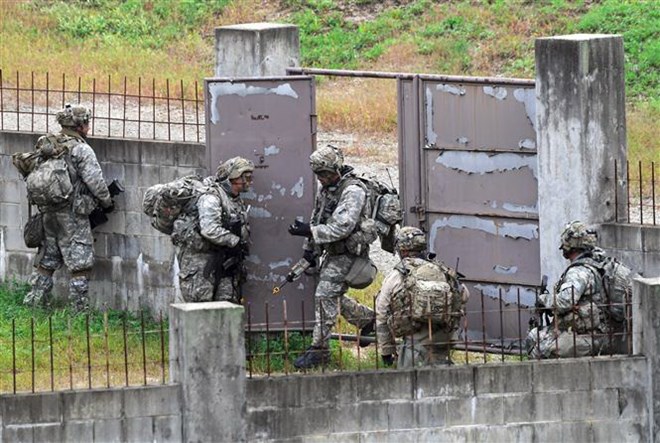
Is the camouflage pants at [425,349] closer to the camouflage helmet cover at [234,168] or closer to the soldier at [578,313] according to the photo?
the soldier at [578,313]

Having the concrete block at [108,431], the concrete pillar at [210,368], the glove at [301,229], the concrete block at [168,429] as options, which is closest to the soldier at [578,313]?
the glove at [301,229]

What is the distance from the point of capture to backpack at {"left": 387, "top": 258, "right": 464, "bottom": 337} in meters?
13.0

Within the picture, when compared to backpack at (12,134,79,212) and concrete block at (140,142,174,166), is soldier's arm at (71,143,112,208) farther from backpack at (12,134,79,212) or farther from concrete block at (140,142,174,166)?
concrete block at (140,142,174,166)

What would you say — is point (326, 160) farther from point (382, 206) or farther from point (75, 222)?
point (75, 222)

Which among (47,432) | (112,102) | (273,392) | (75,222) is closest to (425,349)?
(273,392)

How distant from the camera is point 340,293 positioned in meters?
14.3

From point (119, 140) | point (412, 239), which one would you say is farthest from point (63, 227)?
point (412, 239)

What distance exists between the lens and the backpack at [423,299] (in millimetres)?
12992

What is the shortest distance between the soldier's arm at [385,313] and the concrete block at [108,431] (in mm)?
2239

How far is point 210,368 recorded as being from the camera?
1185cm

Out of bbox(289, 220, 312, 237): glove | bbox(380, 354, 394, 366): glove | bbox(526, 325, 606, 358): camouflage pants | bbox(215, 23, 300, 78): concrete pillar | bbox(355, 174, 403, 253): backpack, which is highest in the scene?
bbox(215, 23, 300, 78): concrete pillar

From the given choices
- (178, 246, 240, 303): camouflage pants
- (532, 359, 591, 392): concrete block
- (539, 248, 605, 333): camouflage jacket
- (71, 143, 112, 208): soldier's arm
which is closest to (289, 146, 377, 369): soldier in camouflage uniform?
(178, 246, 240, 303): camouflage pants

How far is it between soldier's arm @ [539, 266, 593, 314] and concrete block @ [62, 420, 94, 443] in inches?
129

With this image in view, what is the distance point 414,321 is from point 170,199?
2378 millimetres
